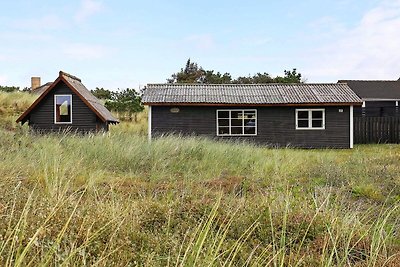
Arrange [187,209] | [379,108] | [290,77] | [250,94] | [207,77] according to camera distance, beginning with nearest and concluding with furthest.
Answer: [187,209] → [250,94] → [379,108] → [290,77] → [207,77]

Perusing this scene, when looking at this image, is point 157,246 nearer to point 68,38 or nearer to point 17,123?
point 68,38

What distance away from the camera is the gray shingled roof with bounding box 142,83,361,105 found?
20.0m

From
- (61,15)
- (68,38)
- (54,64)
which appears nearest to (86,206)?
(61,15)

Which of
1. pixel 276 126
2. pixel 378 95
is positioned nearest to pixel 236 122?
pixel 276 126

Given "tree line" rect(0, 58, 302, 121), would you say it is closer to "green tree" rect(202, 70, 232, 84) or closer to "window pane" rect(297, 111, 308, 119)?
"green tree" rect(202, 70, 232, 84)

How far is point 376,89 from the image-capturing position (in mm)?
35094

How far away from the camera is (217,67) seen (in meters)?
45.6

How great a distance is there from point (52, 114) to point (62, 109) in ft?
1.70

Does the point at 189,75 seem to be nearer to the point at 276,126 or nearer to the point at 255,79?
the point at 255,79

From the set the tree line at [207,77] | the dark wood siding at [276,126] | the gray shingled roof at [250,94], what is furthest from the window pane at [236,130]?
the tree line at [207,77]

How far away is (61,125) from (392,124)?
17.3 m

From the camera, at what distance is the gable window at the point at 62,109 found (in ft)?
64.6

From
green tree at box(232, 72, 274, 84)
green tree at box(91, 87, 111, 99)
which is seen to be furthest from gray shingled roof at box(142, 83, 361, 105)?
green tree at box(232, 72, 274, 84)

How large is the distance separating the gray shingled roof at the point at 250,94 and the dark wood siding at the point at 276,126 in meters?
0.52
